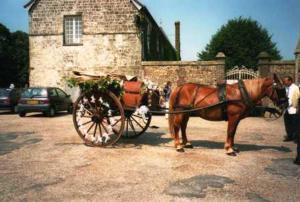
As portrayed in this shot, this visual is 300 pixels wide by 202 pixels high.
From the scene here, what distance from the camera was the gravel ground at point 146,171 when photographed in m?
5.90

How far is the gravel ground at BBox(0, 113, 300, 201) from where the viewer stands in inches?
232

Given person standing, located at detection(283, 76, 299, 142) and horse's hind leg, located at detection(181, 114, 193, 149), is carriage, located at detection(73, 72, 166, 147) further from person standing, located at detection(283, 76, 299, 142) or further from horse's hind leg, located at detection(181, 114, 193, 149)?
person standing, located at detection(283, 76, 299, 142)

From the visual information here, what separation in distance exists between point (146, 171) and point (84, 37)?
1846 centimetres

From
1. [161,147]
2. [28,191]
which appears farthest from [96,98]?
[28,191]

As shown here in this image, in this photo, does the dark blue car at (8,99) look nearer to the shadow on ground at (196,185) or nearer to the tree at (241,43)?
the shadow on ground at (196,185)

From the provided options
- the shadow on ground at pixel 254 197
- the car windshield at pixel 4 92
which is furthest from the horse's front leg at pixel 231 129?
the car windshield at pixel 4 92

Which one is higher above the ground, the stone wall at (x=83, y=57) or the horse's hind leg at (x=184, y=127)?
the stone wall at (x=83, y=57)

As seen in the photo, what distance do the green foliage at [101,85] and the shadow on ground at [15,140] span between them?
7.76 feet

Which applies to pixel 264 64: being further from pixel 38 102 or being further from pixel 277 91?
pixel 277 91

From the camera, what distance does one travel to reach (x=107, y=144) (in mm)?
9672

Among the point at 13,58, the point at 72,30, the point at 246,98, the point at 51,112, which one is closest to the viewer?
the point at 246,98

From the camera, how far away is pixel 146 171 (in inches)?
289

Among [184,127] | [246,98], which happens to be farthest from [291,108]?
[184,127]

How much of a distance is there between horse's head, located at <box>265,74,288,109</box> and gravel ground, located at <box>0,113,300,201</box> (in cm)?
128
